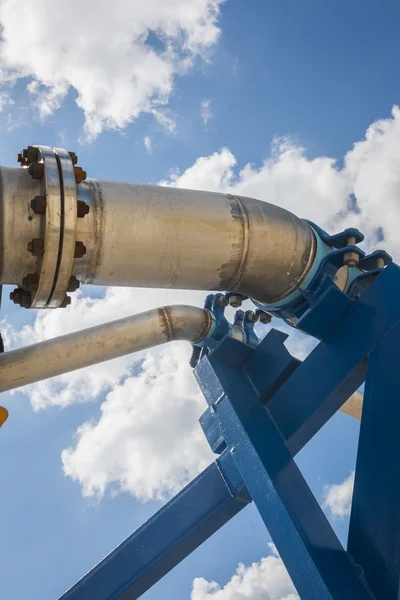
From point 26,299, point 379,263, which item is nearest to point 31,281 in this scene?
point 26,299

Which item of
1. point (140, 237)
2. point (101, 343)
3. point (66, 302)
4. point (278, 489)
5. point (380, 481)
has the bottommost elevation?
point (380, 481)

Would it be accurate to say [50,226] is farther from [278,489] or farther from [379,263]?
[379,263]

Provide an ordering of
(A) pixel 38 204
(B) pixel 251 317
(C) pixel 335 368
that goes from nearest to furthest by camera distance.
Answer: (A) pixel 38 204 < (C) pixel 335 368 < (B) pixel 251 317

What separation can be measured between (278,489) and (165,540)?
1.28 m

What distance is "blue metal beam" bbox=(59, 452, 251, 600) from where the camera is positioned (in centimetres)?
363

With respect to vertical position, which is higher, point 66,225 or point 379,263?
point 66,225

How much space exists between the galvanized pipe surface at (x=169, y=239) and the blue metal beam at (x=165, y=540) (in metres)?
1.43

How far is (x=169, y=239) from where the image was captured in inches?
110

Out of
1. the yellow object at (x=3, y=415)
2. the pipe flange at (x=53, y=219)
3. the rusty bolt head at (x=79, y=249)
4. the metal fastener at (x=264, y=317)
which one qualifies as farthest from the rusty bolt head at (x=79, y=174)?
the metal fastener at (x=264, y=317)

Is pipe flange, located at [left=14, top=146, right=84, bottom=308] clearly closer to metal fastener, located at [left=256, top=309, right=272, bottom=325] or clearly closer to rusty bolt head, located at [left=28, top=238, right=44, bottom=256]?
rusty bolt head, located at [left=28, top=238, right=44, bottom=256]

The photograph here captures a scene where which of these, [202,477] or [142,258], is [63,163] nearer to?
[142,258]

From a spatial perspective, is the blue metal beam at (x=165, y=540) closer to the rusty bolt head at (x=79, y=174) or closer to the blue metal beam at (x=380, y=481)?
the blue metal beam at (x=380, y=481)

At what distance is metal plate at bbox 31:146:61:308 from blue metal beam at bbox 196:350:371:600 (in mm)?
1356

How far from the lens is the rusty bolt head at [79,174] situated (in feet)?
8.41
